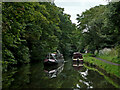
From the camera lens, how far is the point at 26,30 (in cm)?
2344

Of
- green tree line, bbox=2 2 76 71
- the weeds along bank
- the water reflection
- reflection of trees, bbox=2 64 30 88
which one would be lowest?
the water reflection

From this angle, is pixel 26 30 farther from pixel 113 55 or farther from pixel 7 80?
pixel 113 55

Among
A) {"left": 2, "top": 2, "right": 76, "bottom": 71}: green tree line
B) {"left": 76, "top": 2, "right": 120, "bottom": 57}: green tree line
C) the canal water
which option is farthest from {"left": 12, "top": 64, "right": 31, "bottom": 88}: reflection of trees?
{"left": 76, "top": 2, "right": 120, "bottom": 57}: green tree line

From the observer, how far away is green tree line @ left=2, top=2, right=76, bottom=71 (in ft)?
37.4

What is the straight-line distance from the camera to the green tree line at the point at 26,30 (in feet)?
37.4

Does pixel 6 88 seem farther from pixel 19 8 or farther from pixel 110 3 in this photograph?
pixel 110 3

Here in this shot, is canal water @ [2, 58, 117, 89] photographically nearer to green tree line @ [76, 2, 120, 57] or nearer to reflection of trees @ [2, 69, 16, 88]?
reflection of trees @ [2, 69, 16, 88]

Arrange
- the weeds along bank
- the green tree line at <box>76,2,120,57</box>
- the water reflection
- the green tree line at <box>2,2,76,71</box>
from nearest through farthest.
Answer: the green tree line at <box>2,2,76,71</box> < the water reflection < the weeds along bank < the green tree line at <box>76,2,120,57</box>

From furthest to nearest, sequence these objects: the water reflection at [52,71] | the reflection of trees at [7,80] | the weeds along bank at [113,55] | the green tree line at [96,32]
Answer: the green tree line at [96,32] → the weeds along bank at [113,55] → the water reflection at [52,71] → the reflection of trees at [7,80]

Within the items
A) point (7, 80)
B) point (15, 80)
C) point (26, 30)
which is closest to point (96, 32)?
point (26, 30)

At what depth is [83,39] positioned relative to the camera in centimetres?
3509

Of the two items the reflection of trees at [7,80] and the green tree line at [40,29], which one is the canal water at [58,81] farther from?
the green tree line at [40,29]

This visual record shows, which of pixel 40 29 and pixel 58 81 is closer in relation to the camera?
pixel 58 81

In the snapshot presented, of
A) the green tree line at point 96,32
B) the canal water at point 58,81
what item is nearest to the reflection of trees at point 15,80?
the canal water at point 58,81
